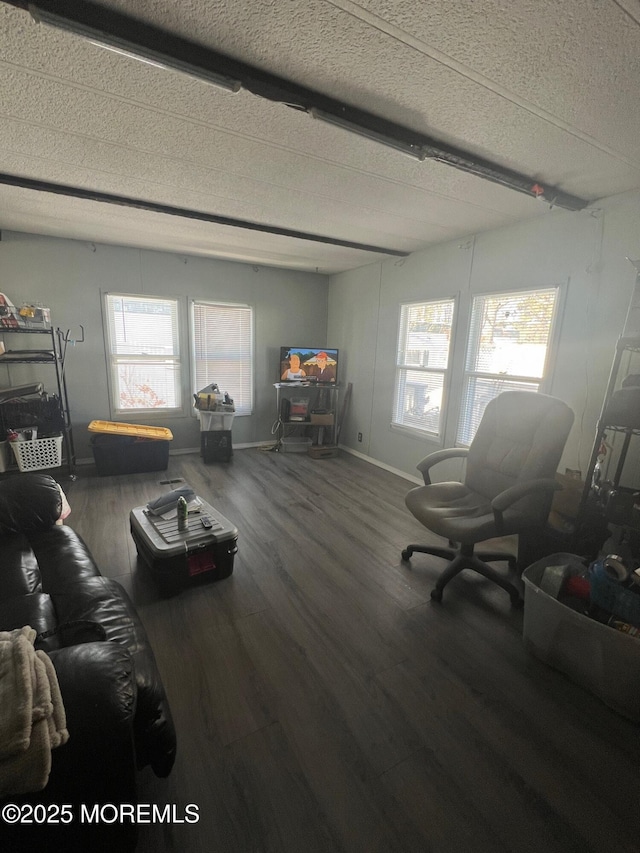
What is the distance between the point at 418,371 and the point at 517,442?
182cm

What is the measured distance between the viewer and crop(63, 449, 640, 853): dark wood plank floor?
1.07 m

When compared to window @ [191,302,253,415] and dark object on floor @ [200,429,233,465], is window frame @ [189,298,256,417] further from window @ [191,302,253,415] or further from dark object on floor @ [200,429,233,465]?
dark object on floor @ [200,429,233,465]

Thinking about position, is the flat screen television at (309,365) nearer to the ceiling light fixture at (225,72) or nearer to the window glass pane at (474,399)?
the window glass pane at (474,399)

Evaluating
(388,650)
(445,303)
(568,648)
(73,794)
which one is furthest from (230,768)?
(445,303)

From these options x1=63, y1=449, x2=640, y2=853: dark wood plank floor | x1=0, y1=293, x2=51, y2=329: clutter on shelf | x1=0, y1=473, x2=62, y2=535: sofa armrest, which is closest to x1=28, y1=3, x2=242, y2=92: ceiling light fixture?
x1=0, y1=473, x2=62, y2=535: sofa armrest

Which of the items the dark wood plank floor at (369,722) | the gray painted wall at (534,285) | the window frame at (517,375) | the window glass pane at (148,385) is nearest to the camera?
the dark wood plank floor at (369,722)

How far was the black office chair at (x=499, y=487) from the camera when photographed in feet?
6.22

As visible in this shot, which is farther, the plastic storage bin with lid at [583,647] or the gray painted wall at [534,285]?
the gray painted wall at [534,285]

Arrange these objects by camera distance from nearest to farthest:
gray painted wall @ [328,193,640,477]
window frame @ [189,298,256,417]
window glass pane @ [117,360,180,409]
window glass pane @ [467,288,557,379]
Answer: gray painted wall @ [328,193,640,477]
window glass pane @ [467,288,557,379]
window glass pane @ [117,360,180,409]
window frame @ [189,298,256,417]

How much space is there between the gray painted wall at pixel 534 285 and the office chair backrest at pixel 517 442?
61 centimetres

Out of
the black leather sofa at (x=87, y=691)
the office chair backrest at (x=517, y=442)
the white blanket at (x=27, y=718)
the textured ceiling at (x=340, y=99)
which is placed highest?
the textured ceiling at (x=340, y=99)

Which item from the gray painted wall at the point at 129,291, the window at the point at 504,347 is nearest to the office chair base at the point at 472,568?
the window at the point at 504,347

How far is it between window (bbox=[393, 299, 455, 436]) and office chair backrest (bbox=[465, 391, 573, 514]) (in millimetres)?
1285

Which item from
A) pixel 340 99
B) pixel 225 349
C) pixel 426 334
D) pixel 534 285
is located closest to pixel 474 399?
pixel 426 334
